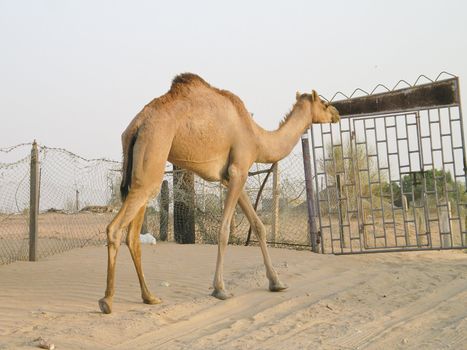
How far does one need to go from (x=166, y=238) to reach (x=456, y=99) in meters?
7.86

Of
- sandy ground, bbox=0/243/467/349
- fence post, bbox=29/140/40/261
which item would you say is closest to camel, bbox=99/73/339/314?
sandy ground, bbox=0/243/467/349

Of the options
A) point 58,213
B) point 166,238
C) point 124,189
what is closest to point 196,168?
point 124,189

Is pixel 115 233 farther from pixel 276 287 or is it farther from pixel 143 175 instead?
pixel 276 287

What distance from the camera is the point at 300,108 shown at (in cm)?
950

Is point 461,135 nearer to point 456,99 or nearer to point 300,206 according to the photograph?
point 456,99

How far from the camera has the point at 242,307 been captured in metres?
6.96

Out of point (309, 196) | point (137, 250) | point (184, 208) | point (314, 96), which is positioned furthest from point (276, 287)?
point (184, 208)

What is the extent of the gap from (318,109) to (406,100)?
261 centimetres

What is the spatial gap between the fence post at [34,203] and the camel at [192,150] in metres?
4.47

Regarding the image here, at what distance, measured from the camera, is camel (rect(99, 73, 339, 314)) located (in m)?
6.61

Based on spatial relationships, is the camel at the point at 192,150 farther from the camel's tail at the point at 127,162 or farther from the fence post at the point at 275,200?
the fence post at the point at 275,200

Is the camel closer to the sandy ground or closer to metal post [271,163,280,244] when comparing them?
the sandy ground

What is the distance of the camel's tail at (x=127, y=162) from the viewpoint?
6.74 m

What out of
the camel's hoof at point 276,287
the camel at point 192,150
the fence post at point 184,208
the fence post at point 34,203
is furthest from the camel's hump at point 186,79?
the fence post at point 184,208
